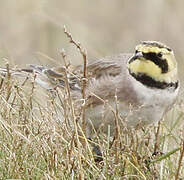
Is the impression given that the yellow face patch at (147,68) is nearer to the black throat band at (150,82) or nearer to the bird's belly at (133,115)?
the black throat band at (150,82)

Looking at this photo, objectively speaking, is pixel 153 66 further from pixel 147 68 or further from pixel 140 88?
pixel 140 88

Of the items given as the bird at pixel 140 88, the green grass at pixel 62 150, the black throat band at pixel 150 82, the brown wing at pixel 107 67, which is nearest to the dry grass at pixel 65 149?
the green grass at pixel 62 150

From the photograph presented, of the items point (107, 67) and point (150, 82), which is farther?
point (107, 67)

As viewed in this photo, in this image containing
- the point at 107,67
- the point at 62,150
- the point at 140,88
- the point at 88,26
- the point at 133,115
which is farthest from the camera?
the point at 88,26

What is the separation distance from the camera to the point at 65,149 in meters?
4.10

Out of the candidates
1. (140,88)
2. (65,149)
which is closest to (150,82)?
(140,88)

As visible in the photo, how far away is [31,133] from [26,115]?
0.31m

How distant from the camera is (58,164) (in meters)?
→ 3.98

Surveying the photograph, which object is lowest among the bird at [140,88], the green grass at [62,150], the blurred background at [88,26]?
the green grass at [62,150]

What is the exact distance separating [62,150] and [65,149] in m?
0.03

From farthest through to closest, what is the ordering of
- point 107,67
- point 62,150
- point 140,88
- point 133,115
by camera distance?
point 107,67
point 140,88
point 133,115
point 62,150

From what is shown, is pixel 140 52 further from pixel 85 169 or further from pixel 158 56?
pixel 85 169

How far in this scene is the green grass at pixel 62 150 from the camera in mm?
3959

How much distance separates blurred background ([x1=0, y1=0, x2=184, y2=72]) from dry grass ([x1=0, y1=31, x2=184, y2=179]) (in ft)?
9.40
